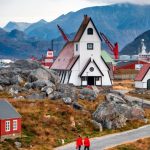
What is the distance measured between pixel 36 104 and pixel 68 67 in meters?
32.5

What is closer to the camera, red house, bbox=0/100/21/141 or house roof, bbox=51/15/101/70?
red house, bbox=0/100/21/141

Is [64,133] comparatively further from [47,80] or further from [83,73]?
[83,73]

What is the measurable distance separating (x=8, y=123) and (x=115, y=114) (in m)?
17.1

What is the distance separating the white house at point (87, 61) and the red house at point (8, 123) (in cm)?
4336

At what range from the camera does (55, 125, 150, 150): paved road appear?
51938 millimetres

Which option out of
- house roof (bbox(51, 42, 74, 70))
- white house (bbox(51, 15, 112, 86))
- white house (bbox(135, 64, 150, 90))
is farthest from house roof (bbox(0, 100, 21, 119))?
white house (bbox(135, 64, 150, 90))

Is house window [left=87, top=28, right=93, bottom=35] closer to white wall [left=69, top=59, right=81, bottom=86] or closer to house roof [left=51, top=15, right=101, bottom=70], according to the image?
house roof [left=51, top=15, right=101, bottom=70]

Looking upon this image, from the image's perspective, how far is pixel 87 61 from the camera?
318 ft

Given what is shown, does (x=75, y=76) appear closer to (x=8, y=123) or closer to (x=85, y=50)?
(x=85, y=50)

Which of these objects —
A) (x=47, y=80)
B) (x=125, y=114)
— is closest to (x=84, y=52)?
(x=47, y=80)

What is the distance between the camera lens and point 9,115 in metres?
53.5

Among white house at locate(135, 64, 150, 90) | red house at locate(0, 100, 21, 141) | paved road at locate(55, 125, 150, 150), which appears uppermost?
white house at locate(135, 64, 150, 90)

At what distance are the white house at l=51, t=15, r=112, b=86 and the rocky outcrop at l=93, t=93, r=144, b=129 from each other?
2665 cm

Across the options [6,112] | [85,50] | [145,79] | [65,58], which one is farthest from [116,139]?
[145,79]
